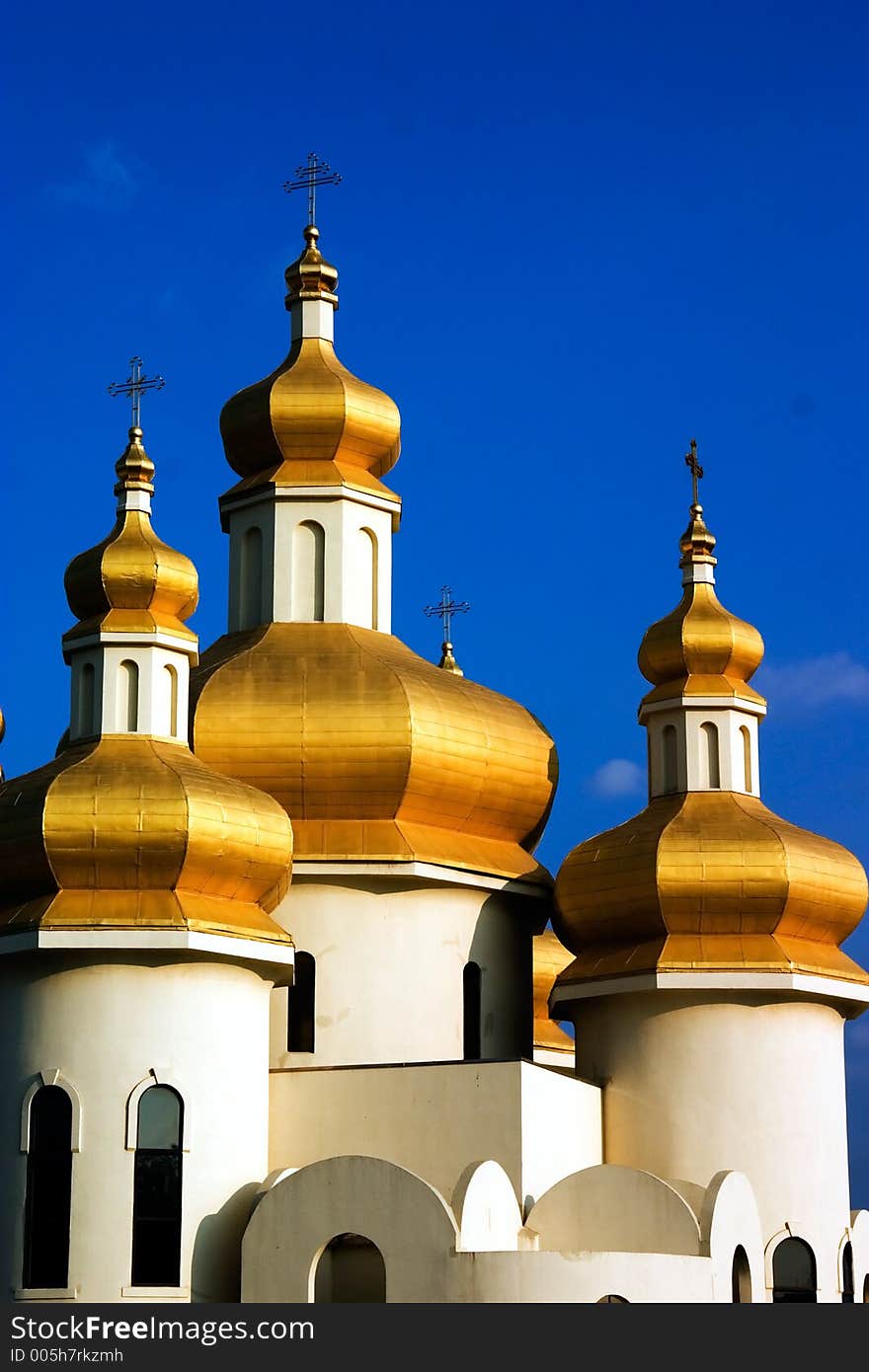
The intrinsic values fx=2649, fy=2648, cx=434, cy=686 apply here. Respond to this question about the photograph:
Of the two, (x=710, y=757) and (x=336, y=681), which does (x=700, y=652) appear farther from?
(x=336, y=681)

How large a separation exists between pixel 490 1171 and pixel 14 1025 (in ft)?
19.5

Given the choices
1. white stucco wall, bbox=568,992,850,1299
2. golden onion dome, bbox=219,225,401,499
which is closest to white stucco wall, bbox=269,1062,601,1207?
white stucco wall, bbox=568,992,850,1299

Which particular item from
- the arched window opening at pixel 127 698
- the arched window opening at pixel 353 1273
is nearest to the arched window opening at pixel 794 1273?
the arched window opening at pixel 353 1273

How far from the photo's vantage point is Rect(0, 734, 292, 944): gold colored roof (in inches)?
1219

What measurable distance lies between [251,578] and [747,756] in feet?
25.0

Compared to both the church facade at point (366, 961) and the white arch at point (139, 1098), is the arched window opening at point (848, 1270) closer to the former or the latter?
the church facade at point (366, 961)

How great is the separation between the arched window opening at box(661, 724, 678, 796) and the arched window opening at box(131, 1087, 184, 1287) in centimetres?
858

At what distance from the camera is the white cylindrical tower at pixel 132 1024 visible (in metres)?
30.5

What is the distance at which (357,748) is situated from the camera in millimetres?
34375

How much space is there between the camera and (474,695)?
36.1m

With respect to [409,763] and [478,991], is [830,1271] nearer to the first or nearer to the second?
[478,991]

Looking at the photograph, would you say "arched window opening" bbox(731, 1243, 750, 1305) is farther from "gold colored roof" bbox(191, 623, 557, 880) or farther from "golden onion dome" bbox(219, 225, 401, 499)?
"golden onion dome" bbox(219, 225, 401, 499)

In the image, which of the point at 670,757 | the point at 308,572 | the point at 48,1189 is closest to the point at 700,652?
the point at 670,757

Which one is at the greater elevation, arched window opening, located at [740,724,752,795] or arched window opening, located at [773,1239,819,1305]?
arched window opening, located at [740,724,752,795]
